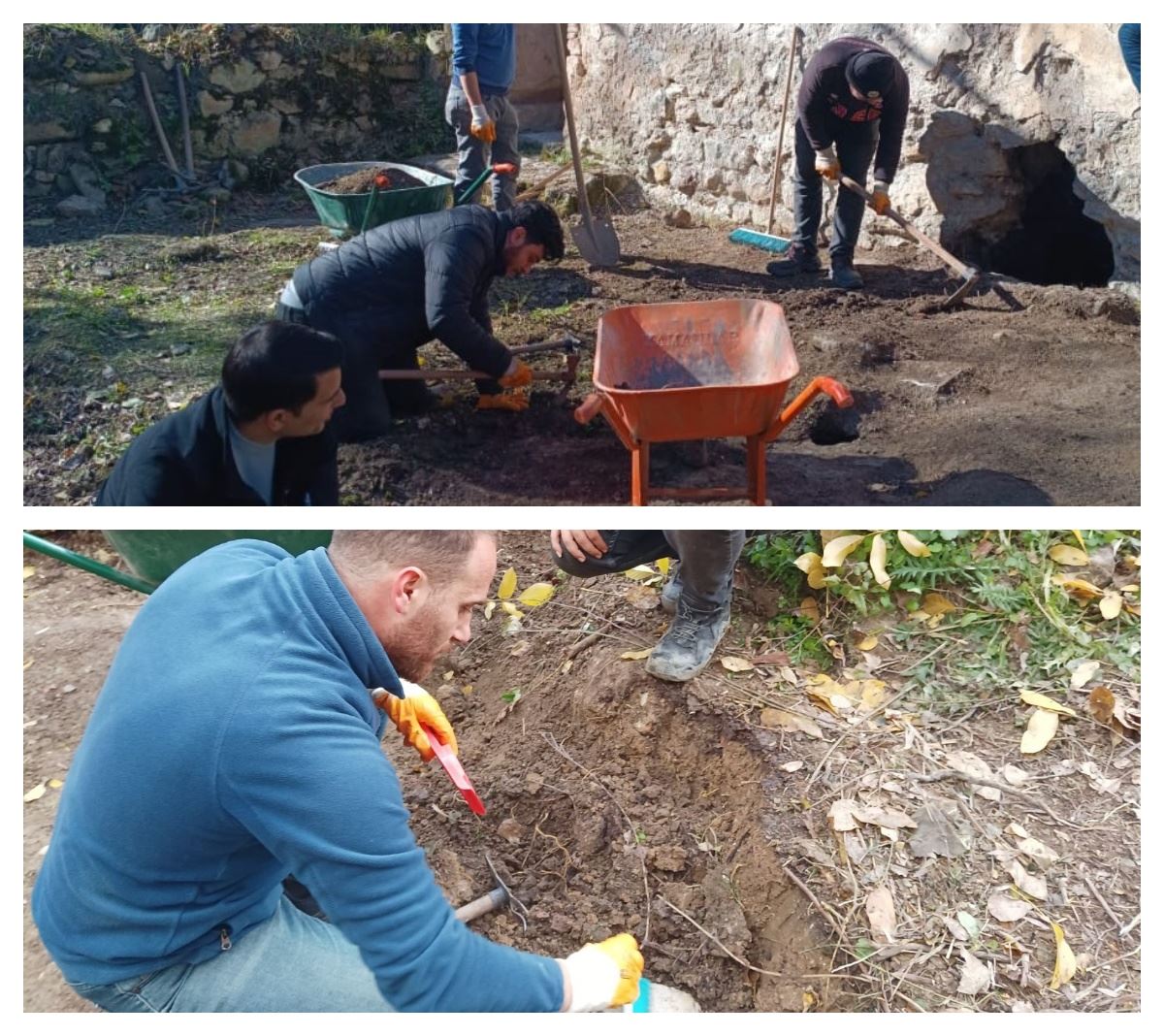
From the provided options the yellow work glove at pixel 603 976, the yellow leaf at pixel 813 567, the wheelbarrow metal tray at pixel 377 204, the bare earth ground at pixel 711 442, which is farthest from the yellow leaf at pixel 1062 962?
the wheelbarrow metal tray at pixel 377 204

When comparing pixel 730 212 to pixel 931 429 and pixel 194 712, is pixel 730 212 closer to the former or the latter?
pixel 931 429

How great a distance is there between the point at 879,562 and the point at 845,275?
2630 millimetres

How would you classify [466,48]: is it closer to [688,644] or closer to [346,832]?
[688,644]

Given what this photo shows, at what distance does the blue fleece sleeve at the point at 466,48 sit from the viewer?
5129mm

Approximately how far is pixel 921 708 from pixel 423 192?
150 inches

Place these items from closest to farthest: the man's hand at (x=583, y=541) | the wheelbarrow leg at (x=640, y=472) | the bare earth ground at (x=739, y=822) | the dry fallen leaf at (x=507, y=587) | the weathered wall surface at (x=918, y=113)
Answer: the bare earth ground at (x=739, y=822) < the man's hand at (x=583, y=541) < the wheelbarrow leg at (x=640, y=472) < the dry fallen leaf at (x=507, y=587) < the weathered wall surface at (x=918, y=113)

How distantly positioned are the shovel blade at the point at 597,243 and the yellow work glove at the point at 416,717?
373cm

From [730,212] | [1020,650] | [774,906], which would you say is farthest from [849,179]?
[774,906]

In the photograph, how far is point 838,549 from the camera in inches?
119

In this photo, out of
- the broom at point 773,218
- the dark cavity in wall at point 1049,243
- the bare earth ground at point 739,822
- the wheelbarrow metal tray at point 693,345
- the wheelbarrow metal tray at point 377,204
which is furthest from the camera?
the broom at point 773,218

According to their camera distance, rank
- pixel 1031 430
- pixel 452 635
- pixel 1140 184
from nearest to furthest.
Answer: pixel 452 635 < pixel 1031 430 < pixel 1140 184

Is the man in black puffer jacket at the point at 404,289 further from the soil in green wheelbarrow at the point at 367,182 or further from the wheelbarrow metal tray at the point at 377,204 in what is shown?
the soil in green wheelbarrow at the point at 367,182
